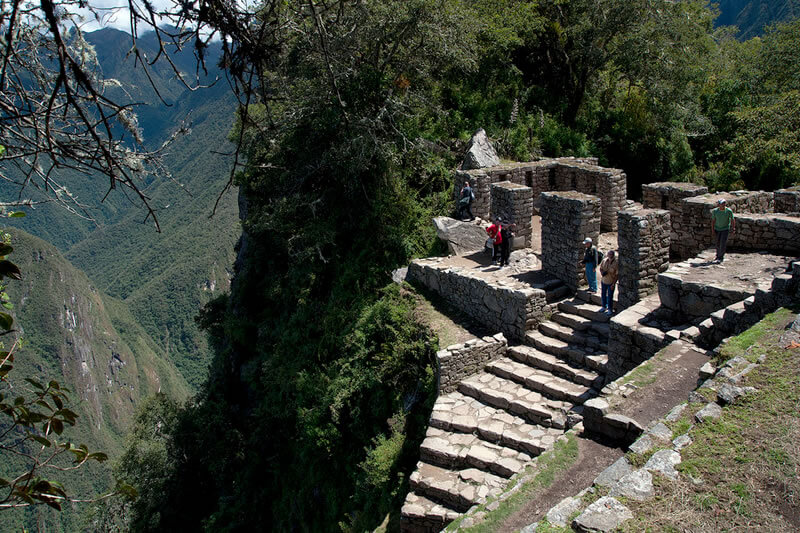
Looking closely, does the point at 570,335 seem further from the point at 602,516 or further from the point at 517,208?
the point at 602,516

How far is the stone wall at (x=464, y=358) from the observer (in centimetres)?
905

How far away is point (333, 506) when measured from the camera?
10.4 metres

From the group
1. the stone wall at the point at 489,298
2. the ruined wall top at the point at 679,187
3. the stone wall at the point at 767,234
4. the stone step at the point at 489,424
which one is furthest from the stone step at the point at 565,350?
the ruined wall top at the point at 679,187

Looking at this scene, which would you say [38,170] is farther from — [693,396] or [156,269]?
[156,269]

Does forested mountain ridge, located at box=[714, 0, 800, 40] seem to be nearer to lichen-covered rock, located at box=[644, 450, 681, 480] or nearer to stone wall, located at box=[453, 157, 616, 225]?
stone wall, located at box=[453, 157, 616, 225]

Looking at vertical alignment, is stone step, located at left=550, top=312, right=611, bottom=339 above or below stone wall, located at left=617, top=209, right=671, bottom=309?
below

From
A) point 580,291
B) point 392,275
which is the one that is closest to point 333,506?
point 392,275

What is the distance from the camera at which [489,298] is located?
10414 millimetres

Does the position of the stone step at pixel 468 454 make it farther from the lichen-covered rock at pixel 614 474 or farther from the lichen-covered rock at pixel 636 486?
the lichen-covered rock at pixel 636 486

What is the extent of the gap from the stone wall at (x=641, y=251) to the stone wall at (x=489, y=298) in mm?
1430

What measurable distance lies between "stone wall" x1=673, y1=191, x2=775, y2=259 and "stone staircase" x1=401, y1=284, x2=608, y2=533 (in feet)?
7.58

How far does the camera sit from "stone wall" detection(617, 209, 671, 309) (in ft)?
29.7

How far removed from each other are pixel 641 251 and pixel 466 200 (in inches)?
202

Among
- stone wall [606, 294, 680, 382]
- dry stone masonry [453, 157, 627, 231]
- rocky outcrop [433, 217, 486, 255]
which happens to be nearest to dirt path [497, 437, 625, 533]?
stone wall [606, 294, 680, 382]
